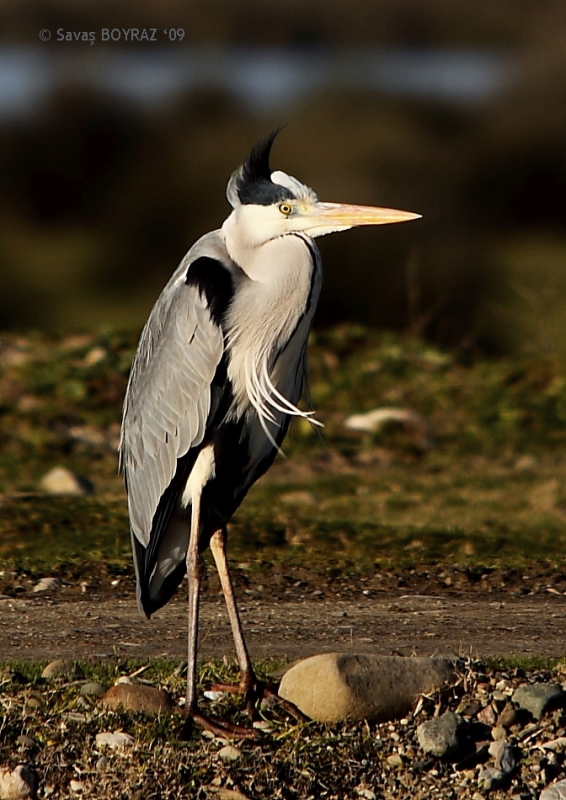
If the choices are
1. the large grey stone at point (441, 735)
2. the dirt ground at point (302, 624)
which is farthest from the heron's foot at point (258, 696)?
the dirt ground at point (302, 624)

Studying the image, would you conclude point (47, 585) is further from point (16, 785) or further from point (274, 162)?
point (274, 162)

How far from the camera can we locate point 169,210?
2556cm

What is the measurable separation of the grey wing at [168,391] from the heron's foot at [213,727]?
66 cm

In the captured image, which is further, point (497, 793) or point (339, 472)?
point (339, 472)

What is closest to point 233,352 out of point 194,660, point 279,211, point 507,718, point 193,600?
point 279,211

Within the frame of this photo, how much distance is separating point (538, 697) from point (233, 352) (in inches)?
53.8

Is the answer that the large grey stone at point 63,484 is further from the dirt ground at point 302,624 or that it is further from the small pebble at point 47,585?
the dirt ground at point 302,624

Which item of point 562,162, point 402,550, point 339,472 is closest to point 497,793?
point 402,550

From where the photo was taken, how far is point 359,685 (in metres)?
3.98

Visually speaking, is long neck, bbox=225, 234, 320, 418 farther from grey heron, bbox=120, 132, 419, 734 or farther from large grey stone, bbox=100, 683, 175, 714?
large grey stone, bbox=100, 683, 175, 714

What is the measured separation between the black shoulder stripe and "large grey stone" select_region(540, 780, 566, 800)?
A: 1659mm

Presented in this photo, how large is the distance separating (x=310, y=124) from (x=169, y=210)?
3.05 metres

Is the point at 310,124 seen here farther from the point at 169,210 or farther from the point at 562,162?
the point at 562,162

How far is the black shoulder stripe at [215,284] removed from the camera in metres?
4.25
